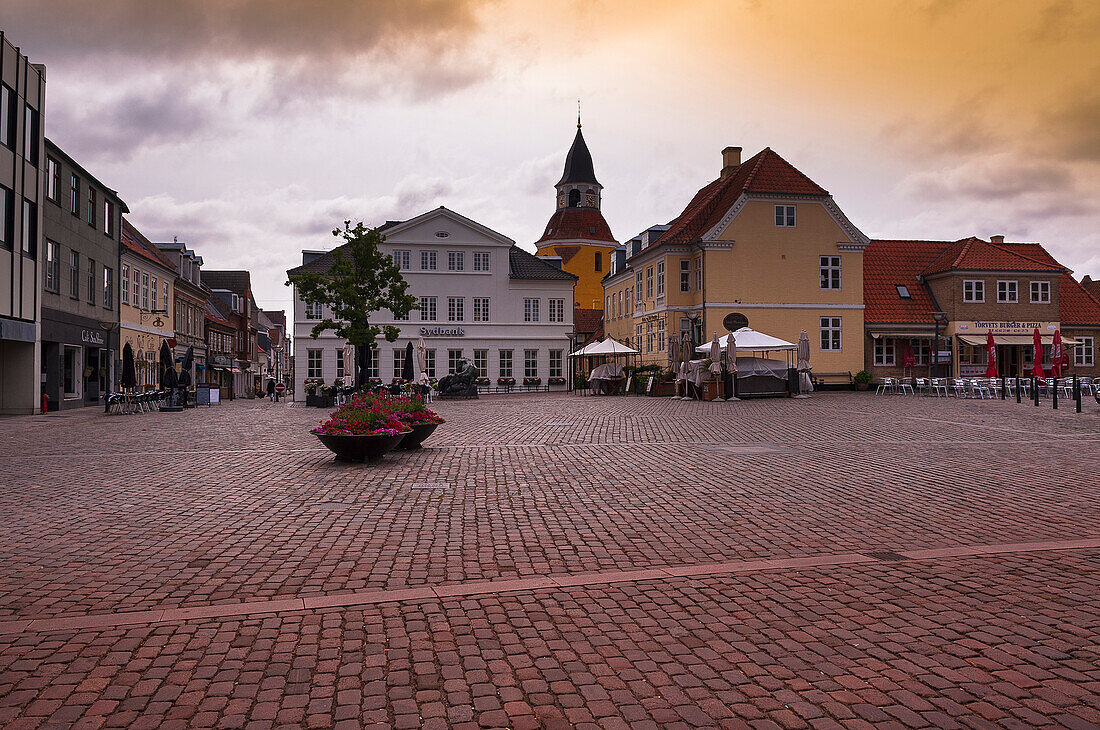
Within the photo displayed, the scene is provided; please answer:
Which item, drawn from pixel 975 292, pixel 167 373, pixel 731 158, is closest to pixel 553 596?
pixel 167 373

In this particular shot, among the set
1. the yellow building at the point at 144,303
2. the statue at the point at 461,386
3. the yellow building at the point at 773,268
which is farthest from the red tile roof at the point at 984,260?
the yellow building at the point at 144,303

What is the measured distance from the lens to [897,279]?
160 ft

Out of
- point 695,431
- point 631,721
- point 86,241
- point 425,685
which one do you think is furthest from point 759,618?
point 86,241

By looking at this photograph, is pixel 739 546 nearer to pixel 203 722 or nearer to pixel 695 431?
pixel 203 722

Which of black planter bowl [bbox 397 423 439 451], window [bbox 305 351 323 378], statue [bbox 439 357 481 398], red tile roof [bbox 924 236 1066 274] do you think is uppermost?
red tile roof [bbox 924 236 1066 274]

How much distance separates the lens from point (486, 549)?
6.91 meters

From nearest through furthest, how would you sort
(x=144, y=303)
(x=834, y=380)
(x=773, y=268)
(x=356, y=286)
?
(x=356, y=286), (x=144, y=303), (x=834, y=380), (x=773, y=268)

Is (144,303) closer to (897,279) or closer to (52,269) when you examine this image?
(52,269)

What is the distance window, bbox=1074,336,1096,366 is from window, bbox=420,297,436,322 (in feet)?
125

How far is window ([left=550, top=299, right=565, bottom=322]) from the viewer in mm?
54625

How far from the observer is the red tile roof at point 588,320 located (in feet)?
249

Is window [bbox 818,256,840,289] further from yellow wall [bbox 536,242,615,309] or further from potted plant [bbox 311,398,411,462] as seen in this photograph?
potted plant [bbox 311,398,411,462]

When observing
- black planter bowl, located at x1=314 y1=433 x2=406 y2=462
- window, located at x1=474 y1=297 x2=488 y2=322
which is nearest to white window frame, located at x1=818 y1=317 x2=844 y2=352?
window, located at x1=474 y1=297 x2=488 y2=322

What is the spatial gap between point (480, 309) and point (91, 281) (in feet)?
78.4
